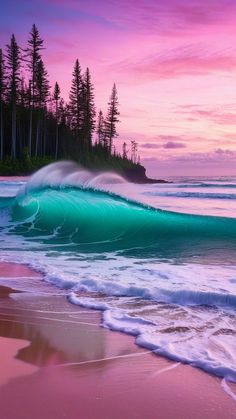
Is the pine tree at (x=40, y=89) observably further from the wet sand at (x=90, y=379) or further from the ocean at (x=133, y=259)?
the wet sand at (x=90, y=379)

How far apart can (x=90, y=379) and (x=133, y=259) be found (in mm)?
5536

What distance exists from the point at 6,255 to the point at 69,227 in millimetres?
5664

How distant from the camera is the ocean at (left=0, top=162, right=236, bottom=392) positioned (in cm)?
420

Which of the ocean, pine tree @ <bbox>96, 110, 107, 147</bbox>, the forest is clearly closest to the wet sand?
the ocean

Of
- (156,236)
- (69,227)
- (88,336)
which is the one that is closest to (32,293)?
(88,336)

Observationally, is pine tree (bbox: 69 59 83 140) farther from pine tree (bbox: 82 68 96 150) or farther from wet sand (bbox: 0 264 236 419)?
wet sand (bbox: 0 264 236 419)

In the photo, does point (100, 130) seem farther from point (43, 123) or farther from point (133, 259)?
point (133, 259)

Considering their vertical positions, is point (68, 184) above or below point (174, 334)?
above

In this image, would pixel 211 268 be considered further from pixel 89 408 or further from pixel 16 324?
pixel 89 408

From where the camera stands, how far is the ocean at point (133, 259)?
4.20 m

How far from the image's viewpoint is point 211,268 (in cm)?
736

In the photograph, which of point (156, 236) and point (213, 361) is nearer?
point (213, 361)

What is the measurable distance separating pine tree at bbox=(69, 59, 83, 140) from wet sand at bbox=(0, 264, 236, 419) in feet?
180

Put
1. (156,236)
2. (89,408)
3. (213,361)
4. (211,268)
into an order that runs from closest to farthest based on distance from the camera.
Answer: (89,408) < (213,361) < (211,268) < (156,236)
